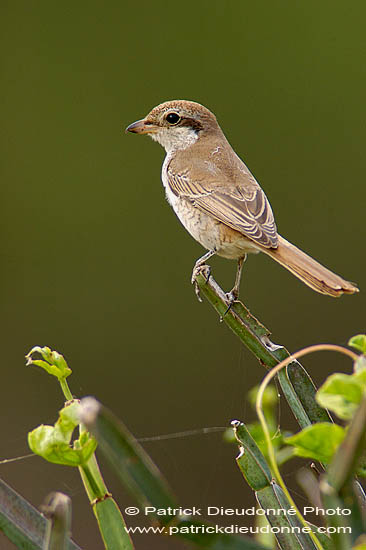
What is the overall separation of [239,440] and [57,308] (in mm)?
4232

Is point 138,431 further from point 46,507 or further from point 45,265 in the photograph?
point 46,507

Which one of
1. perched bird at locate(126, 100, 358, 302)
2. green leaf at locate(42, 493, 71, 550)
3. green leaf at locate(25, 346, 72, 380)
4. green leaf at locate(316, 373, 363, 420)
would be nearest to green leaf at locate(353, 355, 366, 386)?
green leaf at locate(316, 373, 363, 420)

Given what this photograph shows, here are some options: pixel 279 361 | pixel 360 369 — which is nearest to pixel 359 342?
pixel 360 369

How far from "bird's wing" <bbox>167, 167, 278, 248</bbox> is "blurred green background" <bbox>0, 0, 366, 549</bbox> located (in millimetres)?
1871

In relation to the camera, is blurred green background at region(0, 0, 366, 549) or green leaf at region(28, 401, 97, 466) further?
→ blurred green background at region(0, 0, 366, 549)

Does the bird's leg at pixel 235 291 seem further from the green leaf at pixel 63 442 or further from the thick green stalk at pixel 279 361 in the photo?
the green leaf at pixel 63 442

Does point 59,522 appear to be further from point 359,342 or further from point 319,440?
point 359,342

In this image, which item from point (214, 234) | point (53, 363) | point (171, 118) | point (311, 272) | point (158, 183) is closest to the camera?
point (53, 363)

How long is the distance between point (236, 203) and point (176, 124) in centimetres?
80

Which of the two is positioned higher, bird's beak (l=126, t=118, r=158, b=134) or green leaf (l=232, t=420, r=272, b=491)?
bird's beak (l=126, t=118, r=158, b=134)

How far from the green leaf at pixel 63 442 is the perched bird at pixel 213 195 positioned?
1.18 m

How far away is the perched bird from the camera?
7.97ft

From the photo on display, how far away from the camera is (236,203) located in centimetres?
272

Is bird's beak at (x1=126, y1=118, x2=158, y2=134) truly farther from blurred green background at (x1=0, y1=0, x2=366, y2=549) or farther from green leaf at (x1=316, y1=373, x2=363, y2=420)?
green leaf at (x1=316, y1=373, x2=363, y2=420)
